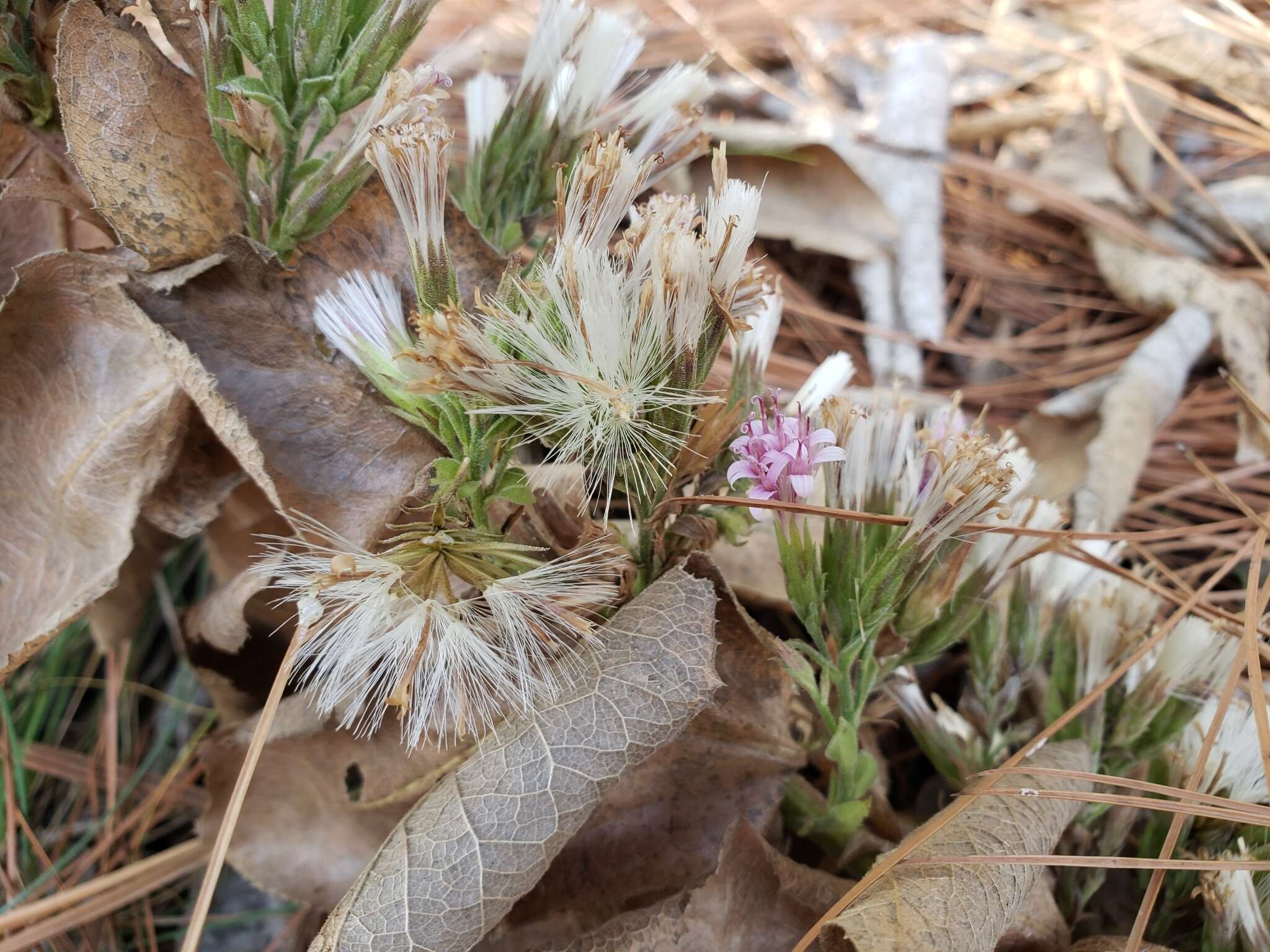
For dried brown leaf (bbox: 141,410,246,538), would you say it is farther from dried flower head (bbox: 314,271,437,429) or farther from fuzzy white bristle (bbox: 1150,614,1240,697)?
fuzzy white bristle (bbox: 1150,614,1240,697)

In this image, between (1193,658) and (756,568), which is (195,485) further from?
(1193,658)

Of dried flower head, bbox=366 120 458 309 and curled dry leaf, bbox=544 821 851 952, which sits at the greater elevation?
dried flower head, bbox=366 120 458 309

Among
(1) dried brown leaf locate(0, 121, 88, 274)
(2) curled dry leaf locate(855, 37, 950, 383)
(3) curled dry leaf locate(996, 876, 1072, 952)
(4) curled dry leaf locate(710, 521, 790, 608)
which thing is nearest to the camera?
(3) curled dry leaf locate(996, 876, 1072, 952)

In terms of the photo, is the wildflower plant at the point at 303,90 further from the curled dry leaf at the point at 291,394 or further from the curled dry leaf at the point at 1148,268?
the curled dry leaf at the point at 1148,268

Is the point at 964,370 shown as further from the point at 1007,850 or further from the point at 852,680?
the point at 1007,850

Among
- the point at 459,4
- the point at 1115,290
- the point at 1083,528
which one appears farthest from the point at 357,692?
the point at 459,4

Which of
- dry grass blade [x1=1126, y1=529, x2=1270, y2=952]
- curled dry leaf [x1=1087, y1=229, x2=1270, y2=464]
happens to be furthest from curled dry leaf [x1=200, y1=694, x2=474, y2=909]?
curled dry leaf [x1=1087, y1=229, x2=1270, y2=464]

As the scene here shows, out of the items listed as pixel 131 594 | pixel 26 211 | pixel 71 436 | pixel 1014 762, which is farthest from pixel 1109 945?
pixel 26 211
